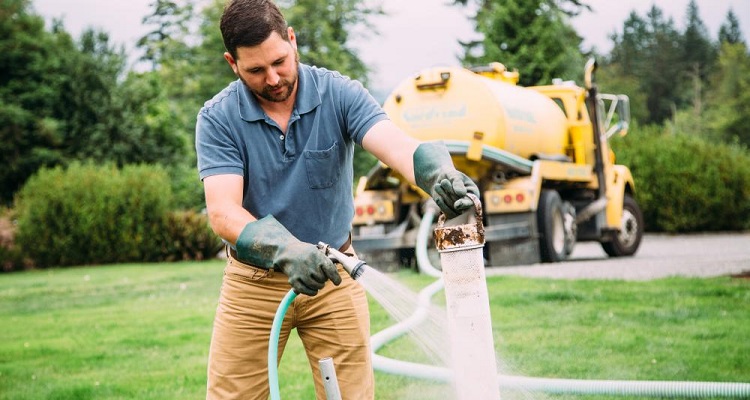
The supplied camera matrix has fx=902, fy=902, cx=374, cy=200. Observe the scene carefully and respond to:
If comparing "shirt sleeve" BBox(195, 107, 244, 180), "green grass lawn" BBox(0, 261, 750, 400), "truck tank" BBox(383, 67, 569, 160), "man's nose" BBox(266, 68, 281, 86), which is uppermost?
"truck tank" BBox(383, 67, 569, 160)

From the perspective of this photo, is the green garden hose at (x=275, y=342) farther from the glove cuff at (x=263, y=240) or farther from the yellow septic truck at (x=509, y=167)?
the yellow septic truck at (x=509, y=167)

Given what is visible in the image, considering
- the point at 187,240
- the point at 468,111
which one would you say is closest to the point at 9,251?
the point at 187,240

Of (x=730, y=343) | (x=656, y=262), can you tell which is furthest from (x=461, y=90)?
(x=730, y=343)

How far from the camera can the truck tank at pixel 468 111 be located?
11.4 m

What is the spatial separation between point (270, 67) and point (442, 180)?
73cm

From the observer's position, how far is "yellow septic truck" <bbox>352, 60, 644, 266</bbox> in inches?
448

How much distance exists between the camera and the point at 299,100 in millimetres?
2973

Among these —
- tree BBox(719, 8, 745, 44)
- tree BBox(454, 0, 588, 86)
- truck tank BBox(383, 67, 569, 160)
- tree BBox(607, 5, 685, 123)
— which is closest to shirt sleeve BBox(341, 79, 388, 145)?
truck tank BBox(383, 67, 569, 160)

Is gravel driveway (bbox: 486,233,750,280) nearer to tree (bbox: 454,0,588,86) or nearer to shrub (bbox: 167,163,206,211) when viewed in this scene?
tree (bbox: 454,0,588,86)

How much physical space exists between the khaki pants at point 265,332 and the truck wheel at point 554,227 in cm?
882

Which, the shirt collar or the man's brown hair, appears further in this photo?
the shirt collar

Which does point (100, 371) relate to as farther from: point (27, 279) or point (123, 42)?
point (123, 42)

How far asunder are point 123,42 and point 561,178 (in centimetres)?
2115

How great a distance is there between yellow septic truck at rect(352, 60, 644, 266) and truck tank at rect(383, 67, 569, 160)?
0.01 meters
